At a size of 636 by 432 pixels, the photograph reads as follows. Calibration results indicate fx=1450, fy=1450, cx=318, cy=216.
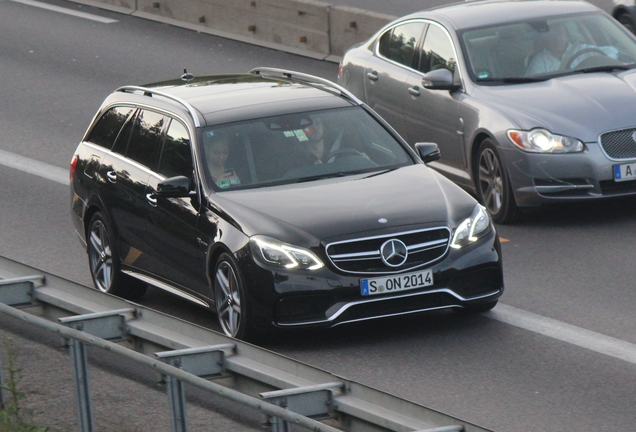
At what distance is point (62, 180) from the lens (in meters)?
15.3

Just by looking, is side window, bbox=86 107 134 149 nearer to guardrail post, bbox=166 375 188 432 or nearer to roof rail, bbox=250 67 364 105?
roof rail, bbox=250 67 364 105

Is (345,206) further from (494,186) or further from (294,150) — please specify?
(494,186)

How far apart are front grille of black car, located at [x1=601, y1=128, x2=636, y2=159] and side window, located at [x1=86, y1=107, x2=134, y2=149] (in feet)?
12.8

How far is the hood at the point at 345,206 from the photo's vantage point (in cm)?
903

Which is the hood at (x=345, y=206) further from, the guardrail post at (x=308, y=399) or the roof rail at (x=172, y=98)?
the guardrail post at (x=308, y=399)

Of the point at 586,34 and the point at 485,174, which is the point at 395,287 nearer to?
the point at 485,174

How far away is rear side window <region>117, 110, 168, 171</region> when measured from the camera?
10.6 metres

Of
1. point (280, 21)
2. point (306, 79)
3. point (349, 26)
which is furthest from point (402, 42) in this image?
point (280, 21)

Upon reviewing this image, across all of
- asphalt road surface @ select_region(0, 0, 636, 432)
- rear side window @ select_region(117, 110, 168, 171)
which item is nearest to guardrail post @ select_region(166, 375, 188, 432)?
asphalt road surface @ select_region(0, 0, 636, 432)

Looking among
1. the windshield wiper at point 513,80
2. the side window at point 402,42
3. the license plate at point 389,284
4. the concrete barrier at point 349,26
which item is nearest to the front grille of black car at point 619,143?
the windshield wiper at point 513,80

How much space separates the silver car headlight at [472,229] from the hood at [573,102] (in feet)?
9.01

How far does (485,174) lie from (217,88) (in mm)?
2889

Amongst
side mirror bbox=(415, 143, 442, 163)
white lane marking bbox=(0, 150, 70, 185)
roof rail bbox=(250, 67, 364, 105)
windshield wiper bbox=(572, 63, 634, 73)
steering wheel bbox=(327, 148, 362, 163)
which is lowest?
white lane marking bbox=(0, 150, 70, 185)

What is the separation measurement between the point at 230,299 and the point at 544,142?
12.6ft
